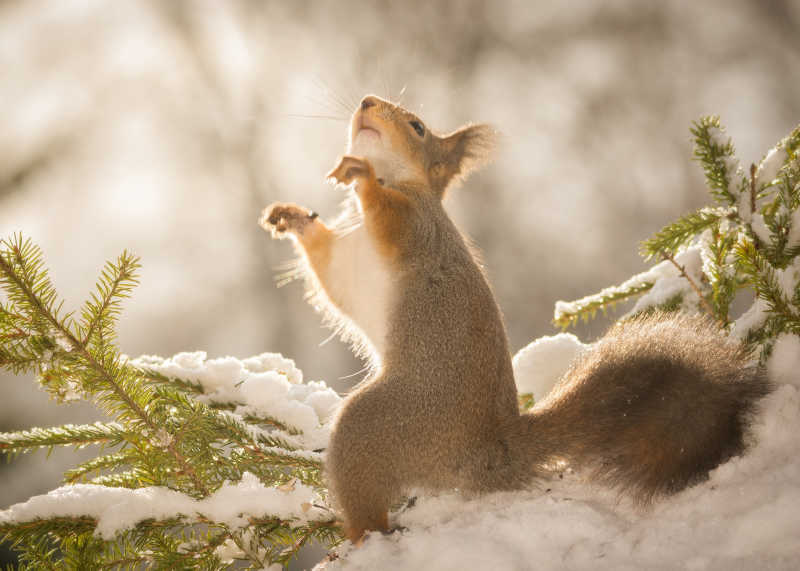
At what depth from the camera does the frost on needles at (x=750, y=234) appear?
0.87 meters

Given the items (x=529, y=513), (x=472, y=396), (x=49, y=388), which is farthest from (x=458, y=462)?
(x=49, y=388)

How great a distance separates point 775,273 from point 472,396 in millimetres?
550

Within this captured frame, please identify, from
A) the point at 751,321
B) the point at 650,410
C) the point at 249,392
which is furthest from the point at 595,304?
the point at 249,392

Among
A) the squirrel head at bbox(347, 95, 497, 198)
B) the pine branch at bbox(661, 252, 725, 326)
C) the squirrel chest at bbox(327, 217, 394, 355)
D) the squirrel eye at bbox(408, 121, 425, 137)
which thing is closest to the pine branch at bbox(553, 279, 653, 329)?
the pine branch at bbox(661, 252, 725, 326)

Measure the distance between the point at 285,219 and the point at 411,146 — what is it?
43 centimetres

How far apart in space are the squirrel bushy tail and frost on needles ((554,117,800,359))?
90 millimetres

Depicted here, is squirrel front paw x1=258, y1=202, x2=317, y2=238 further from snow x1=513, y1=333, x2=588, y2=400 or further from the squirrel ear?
snow x1=513, y1=333, x2=588, y2=400

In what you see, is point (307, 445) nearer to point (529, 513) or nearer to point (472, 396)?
point (472, 396)

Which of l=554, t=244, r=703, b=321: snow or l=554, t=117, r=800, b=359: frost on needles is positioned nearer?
l=554, t=117, r=800, b=359: frost on needles

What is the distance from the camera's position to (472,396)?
3.74 ft

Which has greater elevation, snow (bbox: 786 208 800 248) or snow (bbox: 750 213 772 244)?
snow (bbox: 750 213 772 244)

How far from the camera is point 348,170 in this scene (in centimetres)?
146

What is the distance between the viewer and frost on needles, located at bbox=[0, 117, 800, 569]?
0.82 m

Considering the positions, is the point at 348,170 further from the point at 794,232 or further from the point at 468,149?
the point at 794,232
